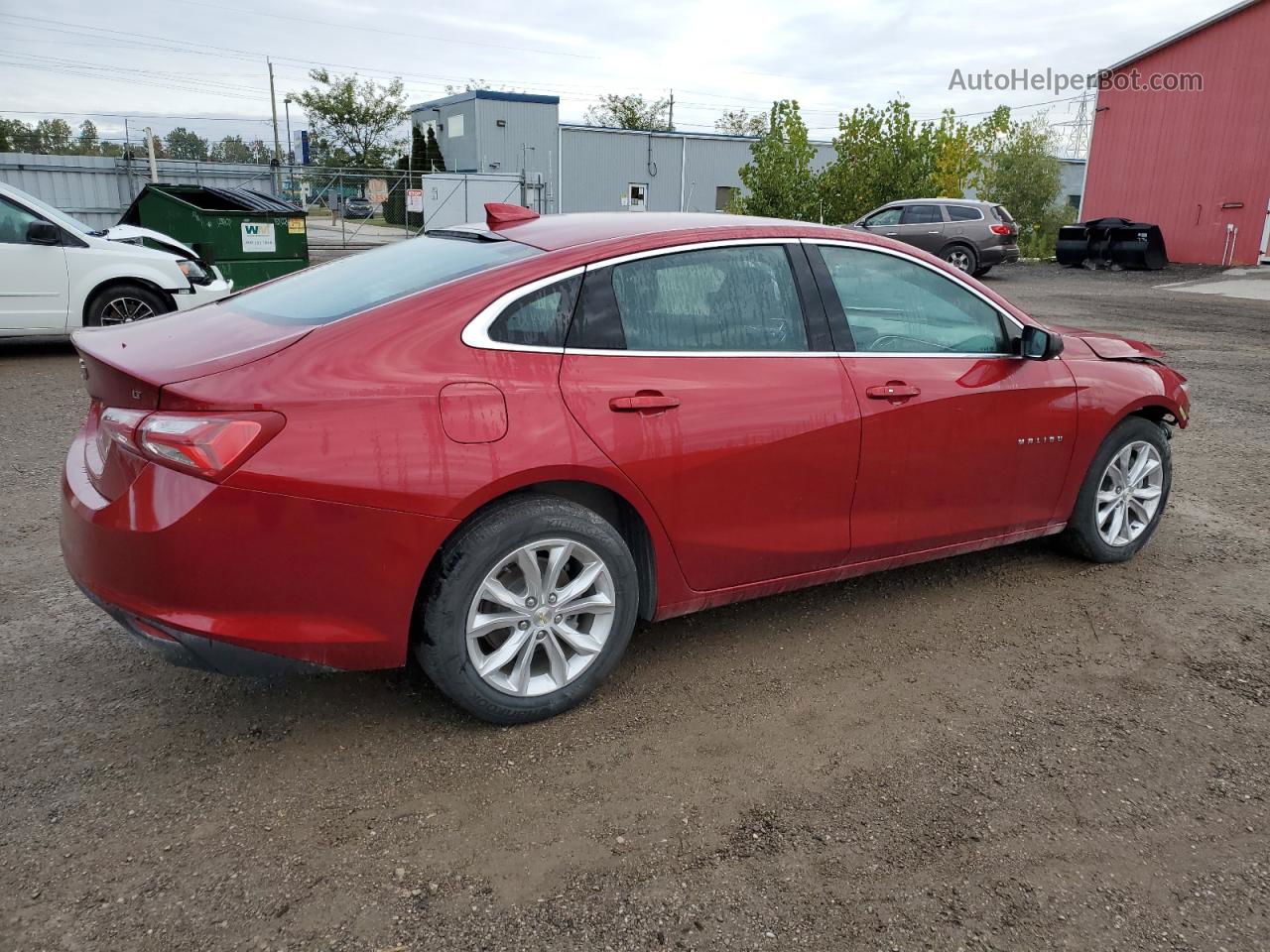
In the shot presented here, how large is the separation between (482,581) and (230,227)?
36.7 feet

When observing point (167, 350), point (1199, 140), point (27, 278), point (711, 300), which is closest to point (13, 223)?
point (27, 278)

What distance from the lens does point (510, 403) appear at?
291 cm

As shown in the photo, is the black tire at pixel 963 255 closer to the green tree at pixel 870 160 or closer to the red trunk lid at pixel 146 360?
the green tree at pixel 870 160

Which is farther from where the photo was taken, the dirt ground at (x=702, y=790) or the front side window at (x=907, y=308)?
the front side window at (x=907, y=308)

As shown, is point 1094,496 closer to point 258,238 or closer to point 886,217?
point 258,238

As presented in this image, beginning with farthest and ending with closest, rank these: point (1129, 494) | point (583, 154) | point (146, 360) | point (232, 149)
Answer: point (232, 149), point (583, 154), point (1129, 494), point (146, 360)

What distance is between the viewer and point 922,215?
21516mm

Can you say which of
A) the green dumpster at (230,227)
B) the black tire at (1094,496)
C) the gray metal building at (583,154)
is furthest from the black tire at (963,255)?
the gray metal building at (583,154)

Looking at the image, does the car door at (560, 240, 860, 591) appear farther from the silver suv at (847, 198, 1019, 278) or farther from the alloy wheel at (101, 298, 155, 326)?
the silver suv at (847, 198, 1019, 278)

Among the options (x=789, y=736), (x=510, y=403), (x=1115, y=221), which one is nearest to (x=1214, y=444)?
(x=789, y=736)

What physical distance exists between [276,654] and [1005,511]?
2.97 m

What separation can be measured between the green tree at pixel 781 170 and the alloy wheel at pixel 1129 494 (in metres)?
17.9

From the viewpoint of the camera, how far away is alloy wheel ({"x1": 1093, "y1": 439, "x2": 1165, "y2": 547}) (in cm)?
452

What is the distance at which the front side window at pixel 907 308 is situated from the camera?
3705 mm
